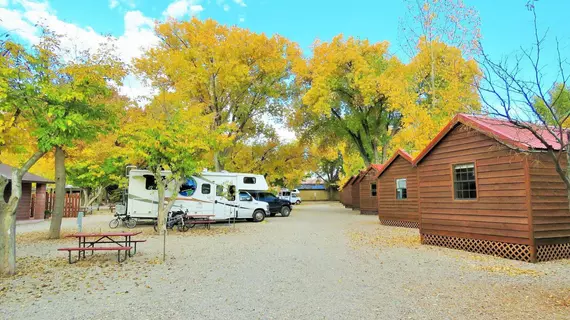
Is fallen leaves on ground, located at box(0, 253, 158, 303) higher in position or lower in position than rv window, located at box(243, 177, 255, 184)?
lower

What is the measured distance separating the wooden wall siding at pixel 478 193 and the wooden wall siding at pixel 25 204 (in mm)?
21673

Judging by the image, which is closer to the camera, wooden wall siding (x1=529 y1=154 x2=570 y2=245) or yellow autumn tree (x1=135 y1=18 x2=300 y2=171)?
wooden wall siding (x1=529 y1=154 x2=570 y2=245)

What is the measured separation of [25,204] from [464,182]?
918 inches

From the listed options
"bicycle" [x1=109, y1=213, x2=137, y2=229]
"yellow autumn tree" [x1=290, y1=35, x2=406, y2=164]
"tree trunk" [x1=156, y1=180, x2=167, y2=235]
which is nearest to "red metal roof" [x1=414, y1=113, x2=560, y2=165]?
"tree trunk" [x1=156, y1=180, x2=167, y2=235]

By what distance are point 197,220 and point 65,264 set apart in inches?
358

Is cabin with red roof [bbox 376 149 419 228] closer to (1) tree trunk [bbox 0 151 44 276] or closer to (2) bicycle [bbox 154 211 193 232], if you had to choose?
(2) bicycle [bbox 154 211 193 232]

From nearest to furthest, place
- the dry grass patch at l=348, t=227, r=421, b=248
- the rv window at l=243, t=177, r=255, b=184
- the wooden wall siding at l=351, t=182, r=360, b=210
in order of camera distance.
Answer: the dry grass patch at l=348, t=227, r=421, b=248, the rv window at l=243, t=177, r=255, b=184, the wooden wall siding at l=351, t=182, r=360, b=210

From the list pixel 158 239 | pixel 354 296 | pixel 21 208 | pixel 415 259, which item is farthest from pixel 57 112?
pixel 21 208

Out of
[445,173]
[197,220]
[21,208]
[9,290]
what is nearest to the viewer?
[9,290]

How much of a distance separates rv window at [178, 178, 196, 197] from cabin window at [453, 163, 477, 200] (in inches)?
488

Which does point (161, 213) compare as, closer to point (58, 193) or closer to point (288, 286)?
point (58, 193)

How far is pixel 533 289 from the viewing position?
5879mm

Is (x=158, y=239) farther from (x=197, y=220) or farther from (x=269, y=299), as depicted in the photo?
(x=269, y=299)

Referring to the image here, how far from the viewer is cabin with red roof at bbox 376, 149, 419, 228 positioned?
53.5 ft
